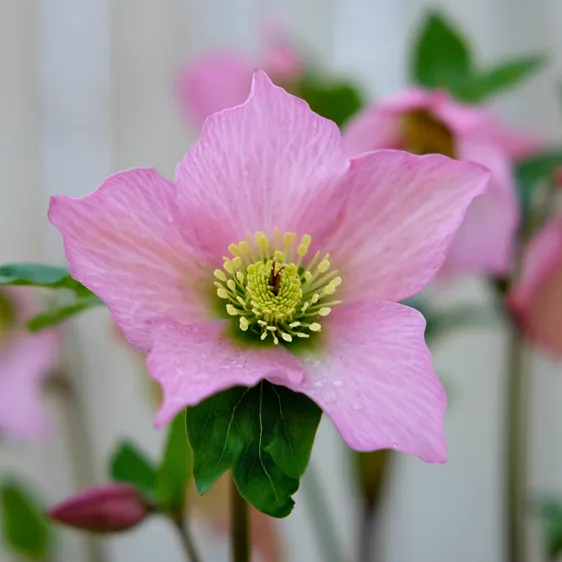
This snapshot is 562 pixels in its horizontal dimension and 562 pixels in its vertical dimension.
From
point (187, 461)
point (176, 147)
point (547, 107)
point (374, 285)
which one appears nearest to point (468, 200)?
point (374, 285)

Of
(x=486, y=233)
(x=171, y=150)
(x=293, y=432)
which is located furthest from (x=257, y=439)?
(x=171, y=150)

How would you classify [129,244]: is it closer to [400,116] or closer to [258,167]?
[258,167]

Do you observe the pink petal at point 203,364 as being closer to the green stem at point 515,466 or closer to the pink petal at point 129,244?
the pink petal at point 129,244

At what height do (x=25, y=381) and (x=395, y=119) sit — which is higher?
(x=395, y=119)

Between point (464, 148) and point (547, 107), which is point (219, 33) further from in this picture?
point (464, 148)

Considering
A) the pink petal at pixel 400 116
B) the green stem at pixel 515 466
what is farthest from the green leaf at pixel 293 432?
the green stem at pixel 515 466

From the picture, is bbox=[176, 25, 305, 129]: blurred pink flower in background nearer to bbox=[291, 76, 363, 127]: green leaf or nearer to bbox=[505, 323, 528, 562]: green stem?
bbox=[291, 76, 363, 127]: green leaf
